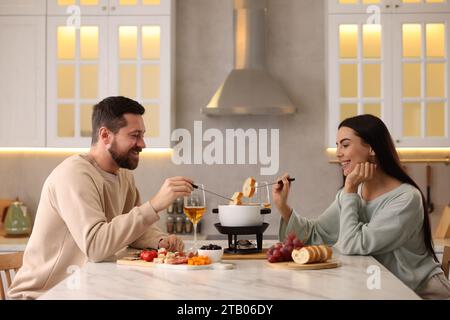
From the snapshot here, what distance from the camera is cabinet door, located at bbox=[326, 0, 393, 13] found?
191 inches

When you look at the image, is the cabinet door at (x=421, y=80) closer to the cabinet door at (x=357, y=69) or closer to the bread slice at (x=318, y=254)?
the cabinet door at (x=357, y=69)

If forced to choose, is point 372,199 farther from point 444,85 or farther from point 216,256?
point 444,85

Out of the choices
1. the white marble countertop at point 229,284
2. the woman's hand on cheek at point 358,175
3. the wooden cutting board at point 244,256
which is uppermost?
the woman's hand on cheek at point 358,175

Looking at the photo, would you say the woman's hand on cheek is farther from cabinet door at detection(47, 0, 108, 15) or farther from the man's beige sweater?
cabinet door at detection(47, 0, 108, 15)

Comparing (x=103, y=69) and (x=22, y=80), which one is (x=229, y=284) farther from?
(x=22, y=80)

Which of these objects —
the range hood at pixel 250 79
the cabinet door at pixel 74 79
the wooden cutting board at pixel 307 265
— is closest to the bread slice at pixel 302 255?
the wooden cutting board at pixel 307 265

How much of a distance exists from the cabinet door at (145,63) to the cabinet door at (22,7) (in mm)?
497

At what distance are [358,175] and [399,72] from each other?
2.32m

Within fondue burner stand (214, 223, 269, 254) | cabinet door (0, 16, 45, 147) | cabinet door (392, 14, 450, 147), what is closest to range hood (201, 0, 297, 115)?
cabinet door (392, 14, 450, 147)

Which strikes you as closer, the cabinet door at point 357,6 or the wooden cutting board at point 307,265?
the wooden cutting board at point 307,265

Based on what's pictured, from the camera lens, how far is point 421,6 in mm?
4859

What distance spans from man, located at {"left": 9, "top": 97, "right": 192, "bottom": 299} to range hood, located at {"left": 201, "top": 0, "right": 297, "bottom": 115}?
187 cm

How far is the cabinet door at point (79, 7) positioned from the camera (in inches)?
193

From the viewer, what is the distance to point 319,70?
518cm
